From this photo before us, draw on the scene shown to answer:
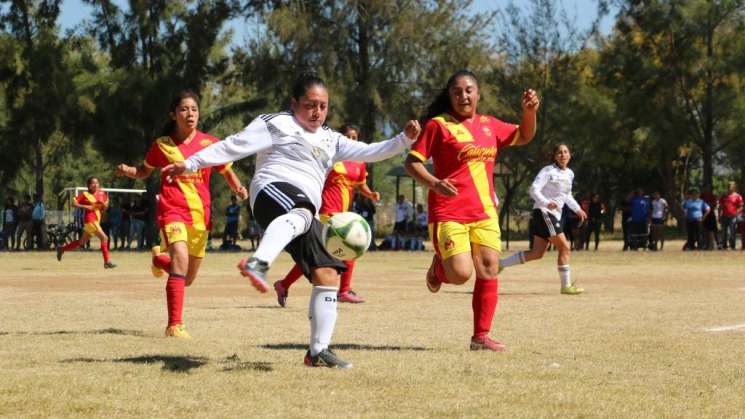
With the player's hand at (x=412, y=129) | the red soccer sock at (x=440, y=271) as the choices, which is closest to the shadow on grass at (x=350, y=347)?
the red soccer sock at (x=440, y=271)

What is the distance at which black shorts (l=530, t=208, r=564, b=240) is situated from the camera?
15.4 m

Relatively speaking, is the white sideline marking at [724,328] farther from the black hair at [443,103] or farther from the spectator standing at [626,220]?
the spectator standing at [626,220]

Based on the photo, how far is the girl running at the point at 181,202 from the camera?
10.2m

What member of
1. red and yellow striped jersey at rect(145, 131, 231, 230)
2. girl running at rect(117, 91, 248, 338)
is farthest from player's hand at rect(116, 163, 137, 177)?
red and yellow striped jersey at rect(145, 131, 231, 230)

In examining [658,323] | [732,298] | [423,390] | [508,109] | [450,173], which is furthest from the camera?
[508,109]

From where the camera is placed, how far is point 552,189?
51.6 ft

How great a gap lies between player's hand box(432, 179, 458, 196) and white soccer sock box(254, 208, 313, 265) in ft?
4.15

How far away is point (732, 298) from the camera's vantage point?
569 inches

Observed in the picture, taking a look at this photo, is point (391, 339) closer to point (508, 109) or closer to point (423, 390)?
point (423, 390)

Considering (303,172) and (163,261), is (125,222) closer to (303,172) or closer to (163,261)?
(163,261)

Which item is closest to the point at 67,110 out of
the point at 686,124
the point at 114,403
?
the point at 686,124

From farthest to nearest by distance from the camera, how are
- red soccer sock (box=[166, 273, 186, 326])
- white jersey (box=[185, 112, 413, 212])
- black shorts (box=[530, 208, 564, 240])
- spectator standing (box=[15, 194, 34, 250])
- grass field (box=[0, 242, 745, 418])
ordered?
spectator standing (box=[15, 194, 34, 250]), black shorts (box=[530, 208, 564, 240]), red soccer sock (box=[166, 273, 186, 326]), white jersey (box=[185, 112, 413, 212]), grass field (box=[0, 242, 745, 418])

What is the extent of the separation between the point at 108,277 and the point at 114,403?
13877 millimetres

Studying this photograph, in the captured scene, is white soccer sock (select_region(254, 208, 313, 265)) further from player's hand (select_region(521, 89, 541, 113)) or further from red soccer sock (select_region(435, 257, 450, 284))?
player's hand (select_region(521, 89, 541, 113))
